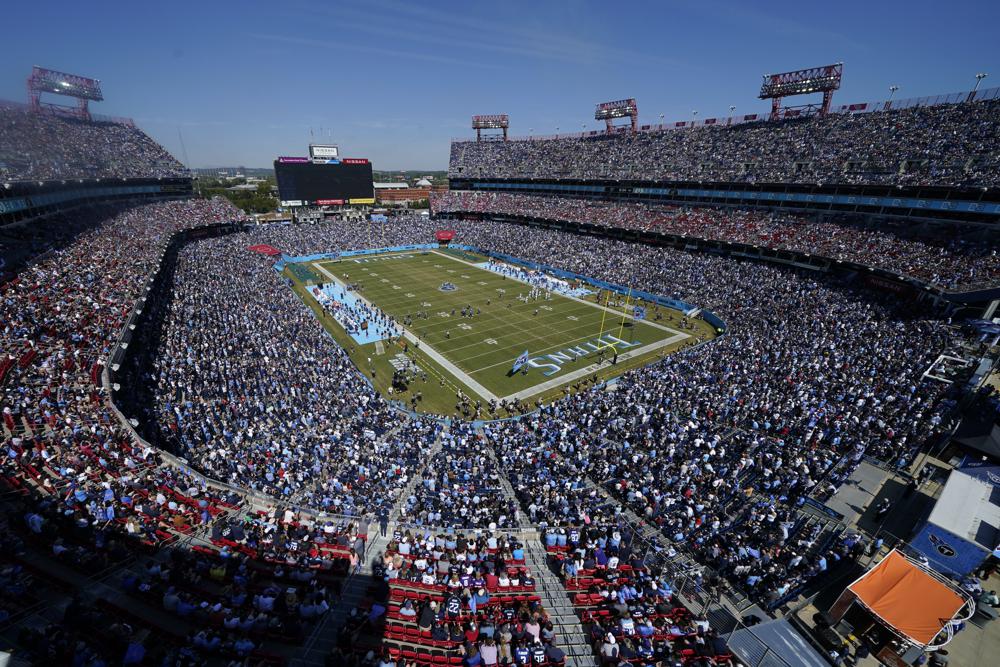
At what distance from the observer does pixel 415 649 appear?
9.48 meters

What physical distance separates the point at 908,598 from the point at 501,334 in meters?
28.9

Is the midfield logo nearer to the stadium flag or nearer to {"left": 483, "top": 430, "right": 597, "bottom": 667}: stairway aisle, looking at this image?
the stadium flag

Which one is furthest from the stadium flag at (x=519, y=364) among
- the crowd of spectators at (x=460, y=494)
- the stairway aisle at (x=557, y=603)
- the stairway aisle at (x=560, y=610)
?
the stairway aisle at (x=560, y=610)

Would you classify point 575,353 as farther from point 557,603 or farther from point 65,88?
point 65,88

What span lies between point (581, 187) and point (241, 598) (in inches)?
2887

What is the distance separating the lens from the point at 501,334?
3712 cm

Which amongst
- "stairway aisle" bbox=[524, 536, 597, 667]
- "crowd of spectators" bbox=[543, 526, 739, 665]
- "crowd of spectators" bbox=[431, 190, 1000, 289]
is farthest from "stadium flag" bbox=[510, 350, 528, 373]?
"crowd of spectators" bbox=[431, 190, 1000, 289]

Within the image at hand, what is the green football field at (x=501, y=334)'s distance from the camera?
2945 centimetres

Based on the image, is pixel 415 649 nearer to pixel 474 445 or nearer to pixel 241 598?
pixel 241 598

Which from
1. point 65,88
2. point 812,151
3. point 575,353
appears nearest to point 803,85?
point 812,151

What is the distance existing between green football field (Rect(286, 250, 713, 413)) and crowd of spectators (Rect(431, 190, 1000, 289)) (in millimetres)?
14626

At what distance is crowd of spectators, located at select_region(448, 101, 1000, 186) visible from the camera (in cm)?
3872

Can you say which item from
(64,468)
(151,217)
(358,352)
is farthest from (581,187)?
(64,468)

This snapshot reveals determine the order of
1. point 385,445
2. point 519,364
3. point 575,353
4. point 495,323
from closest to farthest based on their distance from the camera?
point 385,445 < point 519,364 < point 575,353 < point 495,323
